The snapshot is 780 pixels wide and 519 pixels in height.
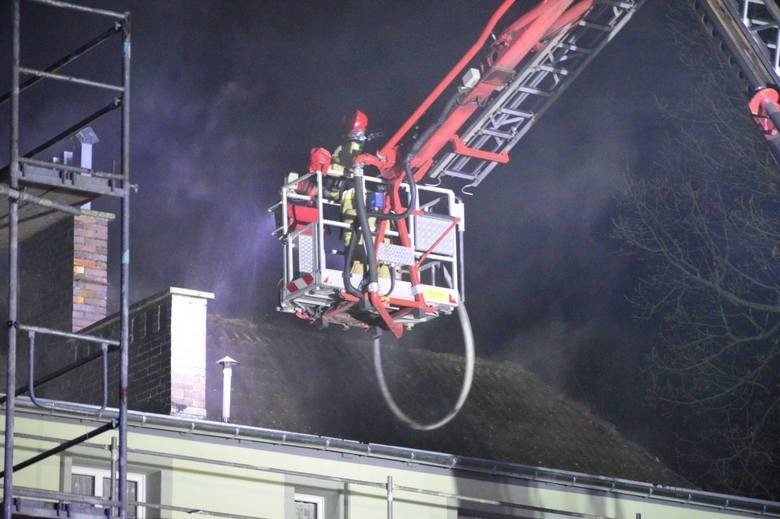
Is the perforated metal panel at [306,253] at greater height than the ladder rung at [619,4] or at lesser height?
lesser

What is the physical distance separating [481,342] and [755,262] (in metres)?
7.44

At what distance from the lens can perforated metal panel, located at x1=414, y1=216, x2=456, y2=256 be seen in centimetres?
1770

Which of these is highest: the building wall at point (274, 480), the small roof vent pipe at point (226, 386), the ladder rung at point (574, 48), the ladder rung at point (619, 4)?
the ladder rung at point (619, 4)

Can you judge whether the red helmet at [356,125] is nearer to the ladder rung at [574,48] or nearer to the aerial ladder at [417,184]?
the aerial ladder at [417,184]

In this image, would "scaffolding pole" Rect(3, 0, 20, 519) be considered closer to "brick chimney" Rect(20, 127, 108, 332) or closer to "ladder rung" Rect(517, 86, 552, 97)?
"brick chimney" Rect(20, 127, 108, 332)

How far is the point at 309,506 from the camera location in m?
18.0

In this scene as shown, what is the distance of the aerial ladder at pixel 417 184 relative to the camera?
17.1 metres

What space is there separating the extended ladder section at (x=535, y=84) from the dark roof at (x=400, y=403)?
3406 millimetres

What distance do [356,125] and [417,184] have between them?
3.48 ft

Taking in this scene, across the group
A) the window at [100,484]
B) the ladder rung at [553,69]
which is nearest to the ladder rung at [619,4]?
the ladder rung at [553,69]

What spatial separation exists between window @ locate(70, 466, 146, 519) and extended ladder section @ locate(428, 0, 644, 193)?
4617 mm

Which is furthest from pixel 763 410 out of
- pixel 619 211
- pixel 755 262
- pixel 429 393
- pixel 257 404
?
pixel 257 404

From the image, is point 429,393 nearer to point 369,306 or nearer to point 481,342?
point 369,306

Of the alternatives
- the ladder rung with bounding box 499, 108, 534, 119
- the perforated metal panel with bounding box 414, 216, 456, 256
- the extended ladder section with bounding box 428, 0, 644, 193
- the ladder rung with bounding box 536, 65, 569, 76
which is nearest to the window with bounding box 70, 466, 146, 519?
the perforated metal panel with bounding box 414, 216, 456, 256
